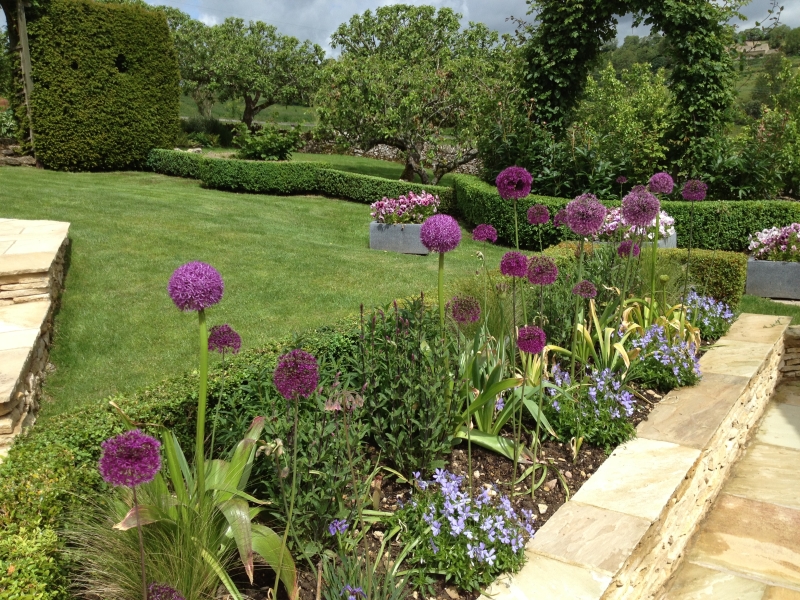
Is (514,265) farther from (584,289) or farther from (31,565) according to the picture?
(31,565)

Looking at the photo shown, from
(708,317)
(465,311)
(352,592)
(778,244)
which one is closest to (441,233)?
(465,311)

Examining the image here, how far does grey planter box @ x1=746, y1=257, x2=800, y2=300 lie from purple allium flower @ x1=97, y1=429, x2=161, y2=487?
7270 mm

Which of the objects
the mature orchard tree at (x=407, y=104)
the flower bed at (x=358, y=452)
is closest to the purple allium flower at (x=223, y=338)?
the flower bed at (x=358, y=452)

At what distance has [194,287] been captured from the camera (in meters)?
1.94

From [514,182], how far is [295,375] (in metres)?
1.76

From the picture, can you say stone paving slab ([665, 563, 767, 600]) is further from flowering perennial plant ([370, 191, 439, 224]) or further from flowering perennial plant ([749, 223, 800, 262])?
flowering perennial plant ([370, 191, 439, 224])

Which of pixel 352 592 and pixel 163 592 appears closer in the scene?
pixel 163 592

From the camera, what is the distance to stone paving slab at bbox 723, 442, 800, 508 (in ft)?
12.0

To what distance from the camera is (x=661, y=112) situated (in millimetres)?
10914

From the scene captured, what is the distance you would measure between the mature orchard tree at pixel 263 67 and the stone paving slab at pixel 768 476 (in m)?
26.6

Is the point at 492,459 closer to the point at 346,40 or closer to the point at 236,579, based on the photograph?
the point at 236,579

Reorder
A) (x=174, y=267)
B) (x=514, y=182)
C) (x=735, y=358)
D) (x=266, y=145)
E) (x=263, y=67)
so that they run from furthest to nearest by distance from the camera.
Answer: (x=263, y=67) < (x=266, y=145) < (x=174, y=267) < (x=735, y=358) < (x=514, y=182)

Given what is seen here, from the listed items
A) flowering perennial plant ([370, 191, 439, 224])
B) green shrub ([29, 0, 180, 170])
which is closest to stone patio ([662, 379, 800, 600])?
flowering perennial plant ([370, 191, 439, 224])

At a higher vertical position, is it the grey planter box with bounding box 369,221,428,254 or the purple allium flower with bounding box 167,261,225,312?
the purple allium flower with bounding box 167,261,225,312
